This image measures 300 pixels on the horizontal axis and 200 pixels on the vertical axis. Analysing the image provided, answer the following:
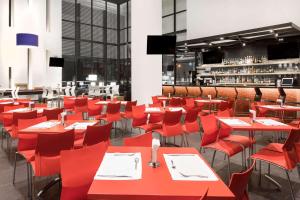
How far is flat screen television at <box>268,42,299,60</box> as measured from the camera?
34.0ft

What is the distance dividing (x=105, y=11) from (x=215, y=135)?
1637 cm

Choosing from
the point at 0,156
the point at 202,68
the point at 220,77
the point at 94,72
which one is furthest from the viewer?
the point at 94,72

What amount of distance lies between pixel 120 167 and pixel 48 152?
56.1 inches

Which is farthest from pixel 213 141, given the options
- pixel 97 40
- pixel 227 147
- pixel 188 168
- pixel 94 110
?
pixel 97 40

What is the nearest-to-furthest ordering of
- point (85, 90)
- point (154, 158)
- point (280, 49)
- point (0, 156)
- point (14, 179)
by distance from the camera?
point (154, 158) < point (14, 179) < point (0, 156) < point (280, 49) < point (85, 90)

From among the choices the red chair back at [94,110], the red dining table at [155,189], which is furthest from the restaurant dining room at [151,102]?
the red chair back at [94,110]

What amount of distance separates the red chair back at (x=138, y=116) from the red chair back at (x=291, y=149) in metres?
3.16

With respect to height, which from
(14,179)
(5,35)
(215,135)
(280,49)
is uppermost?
(5,35)

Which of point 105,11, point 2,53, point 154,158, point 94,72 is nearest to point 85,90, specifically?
point 94,72

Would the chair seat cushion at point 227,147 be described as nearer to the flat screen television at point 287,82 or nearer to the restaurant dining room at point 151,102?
the restaurant dining room at point 151,102

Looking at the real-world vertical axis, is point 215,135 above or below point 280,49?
below

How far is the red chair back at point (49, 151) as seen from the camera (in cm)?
294

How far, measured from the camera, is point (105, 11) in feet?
60.5

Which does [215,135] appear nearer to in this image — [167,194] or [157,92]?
[167,194]
